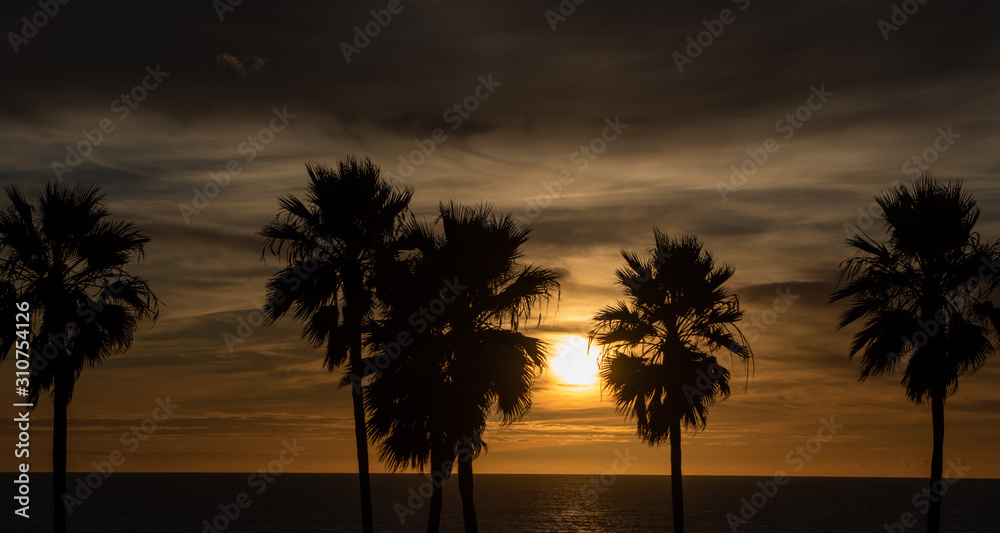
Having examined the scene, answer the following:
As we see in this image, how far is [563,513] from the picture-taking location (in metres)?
152

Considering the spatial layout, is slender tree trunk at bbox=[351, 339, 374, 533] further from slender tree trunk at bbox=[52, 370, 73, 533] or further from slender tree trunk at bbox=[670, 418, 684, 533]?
slender tree trunk at bbox=[670, 418, 684, 533]

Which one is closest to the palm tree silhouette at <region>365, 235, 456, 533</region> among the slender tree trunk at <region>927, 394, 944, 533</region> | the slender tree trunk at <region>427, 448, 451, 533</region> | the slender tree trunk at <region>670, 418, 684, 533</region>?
the slender tree trunk at <region>427, 448, 451, 533</region>

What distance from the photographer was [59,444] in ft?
70.5

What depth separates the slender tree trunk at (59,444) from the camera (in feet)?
70.1

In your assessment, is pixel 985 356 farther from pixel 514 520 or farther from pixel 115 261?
pixel 514 520

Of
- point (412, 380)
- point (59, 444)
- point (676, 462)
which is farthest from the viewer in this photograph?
point (676, 462)

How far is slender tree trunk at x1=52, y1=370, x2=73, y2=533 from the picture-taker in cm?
2138

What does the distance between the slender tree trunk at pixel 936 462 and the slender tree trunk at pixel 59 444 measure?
2187 centimetres

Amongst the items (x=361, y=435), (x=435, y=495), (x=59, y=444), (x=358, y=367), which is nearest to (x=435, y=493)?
(x=435, y=495)

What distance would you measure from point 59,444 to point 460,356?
34.5 feet

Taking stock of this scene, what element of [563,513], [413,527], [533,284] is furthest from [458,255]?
[563,513]

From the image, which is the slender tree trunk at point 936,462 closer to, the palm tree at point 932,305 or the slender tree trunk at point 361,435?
the palm tree at point 932,305

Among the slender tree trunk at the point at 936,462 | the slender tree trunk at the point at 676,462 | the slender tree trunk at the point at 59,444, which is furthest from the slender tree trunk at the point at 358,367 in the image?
the slender tree trunk at the point at 936,462

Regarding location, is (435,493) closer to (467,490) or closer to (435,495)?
(435,495)
